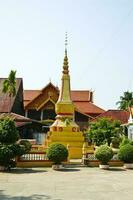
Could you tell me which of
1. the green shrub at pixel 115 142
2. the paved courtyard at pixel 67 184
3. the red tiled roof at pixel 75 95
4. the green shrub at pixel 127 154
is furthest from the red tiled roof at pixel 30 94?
the paved courtyard at pixel 67 184

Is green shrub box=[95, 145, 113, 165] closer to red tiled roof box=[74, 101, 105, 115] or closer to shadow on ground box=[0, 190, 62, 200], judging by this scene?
shadow on ground box=[0, 190, 62, 200]

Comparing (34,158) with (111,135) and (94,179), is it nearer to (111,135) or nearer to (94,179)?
(94,179)

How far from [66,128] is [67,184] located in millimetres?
13540

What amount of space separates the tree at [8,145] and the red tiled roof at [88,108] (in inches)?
1356

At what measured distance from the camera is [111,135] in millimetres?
37344

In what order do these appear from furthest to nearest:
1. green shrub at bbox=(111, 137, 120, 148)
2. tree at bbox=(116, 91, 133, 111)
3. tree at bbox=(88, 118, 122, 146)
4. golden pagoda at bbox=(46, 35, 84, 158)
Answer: tree at bbox=(116, 91, 133, 111)
green shrub at bbox=(111, 137, 120, 148)
tree at bbox=(88, 118, 122, 146)
golden pagoda at bbox=(46, 35, 84, 158)

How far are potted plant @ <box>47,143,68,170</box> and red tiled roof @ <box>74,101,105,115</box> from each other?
3367cm

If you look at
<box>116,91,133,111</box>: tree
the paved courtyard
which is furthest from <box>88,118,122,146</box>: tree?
<box>116,91,133,111</box>: tree

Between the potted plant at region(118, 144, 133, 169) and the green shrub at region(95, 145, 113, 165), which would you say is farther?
the potted plant at region(118, 144, 133, 169)

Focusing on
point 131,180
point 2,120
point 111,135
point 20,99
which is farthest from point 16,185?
point 20,99

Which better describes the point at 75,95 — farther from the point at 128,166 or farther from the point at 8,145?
the point at 8,145

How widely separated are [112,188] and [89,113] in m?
40.5

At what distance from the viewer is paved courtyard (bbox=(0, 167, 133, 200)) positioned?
14.1m

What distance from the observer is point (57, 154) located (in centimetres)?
2230
